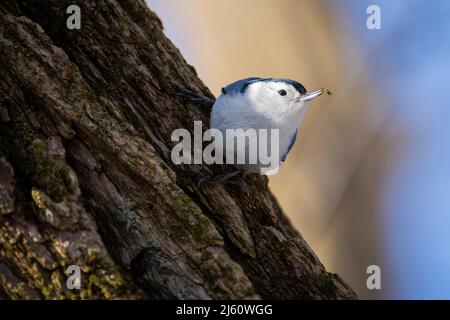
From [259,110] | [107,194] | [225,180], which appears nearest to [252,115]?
[259,110]

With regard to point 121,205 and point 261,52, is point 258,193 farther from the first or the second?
point 261,52

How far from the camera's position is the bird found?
2.21 m

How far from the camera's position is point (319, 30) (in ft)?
13.9

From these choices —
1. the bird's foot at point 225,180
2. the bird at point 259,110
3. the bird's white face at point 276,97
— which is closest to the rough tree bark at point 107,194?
the bird's foot at point 225,180

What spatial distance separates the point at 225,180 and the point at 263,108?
0.41m

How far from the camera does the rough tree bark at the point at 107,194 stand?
1.50 meters

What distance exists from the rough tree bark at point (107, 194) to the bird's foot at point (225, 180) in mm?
25

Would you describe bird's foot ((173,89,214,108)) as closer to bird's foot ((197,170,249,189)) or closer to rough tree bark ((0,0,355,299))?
rough tree bark ((0,0,355,299))

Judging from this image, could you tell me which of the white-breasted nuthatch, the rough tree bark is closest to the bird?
the white-breasted nuthatch

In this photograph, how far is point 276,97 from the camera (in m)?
2.36

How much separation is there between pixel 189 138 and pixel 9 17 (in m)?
0.76

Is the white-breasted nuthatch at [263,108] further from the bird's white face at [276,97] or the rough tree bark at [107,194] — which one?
the rough tree bark at [107,194]

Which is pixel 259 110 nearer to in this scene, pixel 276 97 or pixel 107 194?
pixel 276 97
